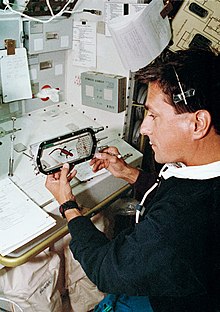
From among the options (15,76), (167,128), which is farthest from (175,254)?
(15,76)

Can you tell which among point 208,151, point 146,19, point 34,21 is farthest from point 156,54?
point 208,151

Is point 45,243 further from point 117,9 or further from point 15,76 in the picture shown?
point 117,9

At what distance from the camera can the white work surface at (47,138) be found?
4.04 feet

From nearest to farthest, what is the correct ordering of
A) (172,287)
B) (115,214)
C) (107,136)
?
(172,287) < (107,136) < (115,214)

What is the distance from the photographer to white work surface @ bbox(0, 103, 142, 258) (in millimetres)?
1230

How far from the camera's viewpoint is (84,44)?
5.43 ft

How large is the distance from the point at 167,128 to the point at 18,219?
0.56 meters

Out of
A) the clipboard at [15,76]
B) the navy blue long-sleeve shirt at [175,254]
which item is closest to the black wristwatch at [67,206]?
the navy blue long-sleeve shirt at [175,254]

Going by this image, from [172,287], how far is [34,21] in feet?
4.07

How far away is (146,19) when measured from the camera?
136cm

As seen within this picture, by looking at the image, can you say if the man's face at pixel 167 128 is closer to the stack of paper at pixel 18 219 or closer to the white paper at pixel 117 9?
the stack of paper at pixel 18 219

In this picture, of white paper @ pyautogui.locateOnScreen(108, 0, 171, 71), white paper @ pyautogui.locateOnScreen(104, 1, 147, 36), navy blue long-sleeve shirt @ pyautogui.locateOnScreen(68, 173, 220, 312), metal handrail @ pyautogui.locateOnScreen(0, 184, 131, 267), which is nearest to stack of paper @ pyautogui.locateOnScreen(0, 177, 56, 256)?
metal handrail @ pyautogui.locateOnScreen(0, 184, 131, 267)

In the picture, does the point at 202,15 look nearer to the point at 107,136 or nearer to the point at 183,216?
the point at 107,136

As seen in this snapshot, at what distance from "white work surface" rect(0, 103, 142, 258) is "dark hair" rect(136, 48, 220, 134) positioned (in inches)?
21.6
